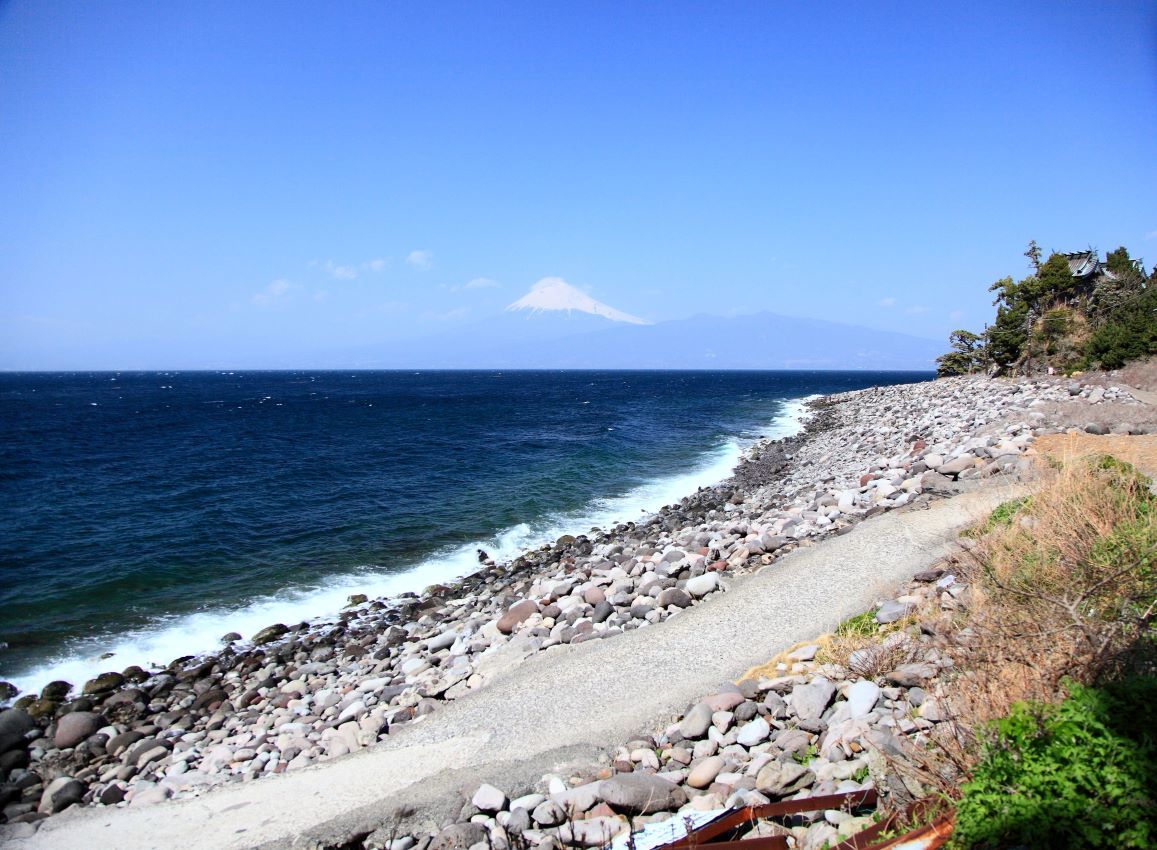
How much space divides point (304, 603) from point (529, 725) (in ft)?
35.2

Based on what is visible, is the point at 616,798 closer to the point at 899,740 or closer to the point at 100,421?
the point at 899,740

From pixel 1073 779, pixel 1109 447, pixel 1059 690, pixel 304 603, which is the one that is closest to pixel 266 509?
pixel 304 603

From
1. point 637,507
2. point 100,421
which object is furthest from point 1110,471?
point 100,421

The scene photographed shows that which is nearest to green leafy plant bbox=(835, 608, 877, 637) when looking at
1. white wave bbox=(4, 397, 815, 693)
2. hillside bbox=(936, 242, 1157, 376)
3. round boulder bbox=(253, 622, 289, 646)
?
white wave bbox=(4, 397, 815, 693)

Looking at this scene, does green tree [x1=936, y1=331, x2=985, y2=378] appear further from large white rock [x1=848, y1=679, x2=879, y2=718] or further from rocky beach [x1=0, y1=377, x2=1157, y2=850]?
large white rock [x1=848, y1=679, x2=879, y2=718]

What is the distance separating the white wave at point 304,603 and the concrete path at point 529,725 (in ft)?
20.0

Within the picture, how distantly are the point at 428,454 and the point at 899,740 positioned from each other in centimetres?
3185

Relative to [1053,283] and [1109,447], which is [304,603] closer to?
[1109,447]

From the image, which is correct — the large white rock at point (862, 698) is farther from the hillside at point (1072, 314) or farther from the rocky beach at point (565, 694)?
the hillside at point (1072, 314)

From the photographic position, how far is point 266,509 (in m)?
23.4

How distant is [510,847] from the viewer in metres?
4.82

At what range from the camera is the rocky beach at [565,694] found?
502 cm

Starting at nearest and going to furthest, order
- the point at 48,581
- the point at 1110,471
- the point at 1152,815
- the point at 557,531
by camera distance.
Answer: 1. the point at 1152,815
2. the point at 1110,471
3. the point at 48,581
4. the point at 557,531

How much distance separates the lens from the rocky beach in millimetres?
5016
